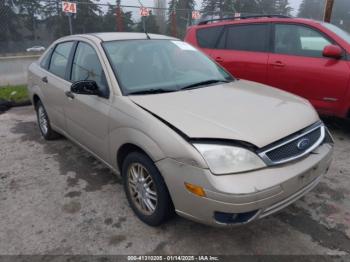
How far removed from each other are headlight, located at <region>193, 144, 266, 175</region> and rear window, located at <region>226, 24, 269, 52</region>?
355 cm

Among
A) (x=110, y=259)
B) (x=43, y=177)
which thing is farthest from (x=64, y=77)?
(x=110, y=259)

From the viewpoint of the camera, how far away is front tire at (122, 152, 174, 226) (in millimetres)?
2518

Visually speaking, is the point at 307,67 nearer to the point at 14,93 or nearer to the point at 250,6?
the point at 14,93

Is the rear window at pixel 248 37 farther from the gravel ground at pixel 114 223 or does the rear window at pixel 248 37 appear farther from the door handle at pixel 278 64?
the gravel ground at pixel 114 223

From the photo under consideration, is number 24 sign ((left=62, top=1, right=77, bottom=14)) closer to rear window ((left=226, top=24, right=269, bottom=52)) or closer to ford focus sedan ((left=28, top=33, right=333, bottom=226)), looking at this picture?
rear window ((left=226, top=24, right=269, bottom=52))

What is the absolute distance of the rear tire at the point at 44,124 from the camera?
4777 mm

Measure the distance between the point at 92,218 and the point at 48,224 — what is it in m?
0.38

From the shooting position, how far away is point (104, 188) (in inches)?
139

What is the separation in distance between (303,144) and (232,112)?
0.60 m

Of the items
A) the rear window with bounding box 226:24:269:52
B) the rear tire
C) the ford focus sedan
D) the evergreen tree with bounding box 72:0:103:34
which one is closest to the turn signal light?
the ford focus sedan

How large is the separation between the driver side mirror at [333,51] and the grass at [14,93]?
5.99m

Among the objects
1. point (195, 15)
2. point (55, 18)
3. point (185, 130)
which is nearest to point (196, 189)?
point (185, 130)

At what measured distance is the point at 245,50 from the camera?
559 centimetres

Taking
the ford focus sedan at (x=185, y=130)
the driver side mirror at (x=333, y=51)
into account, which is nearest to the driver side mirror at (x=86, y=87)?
the ford focus sedan at (x=185, y=130)
